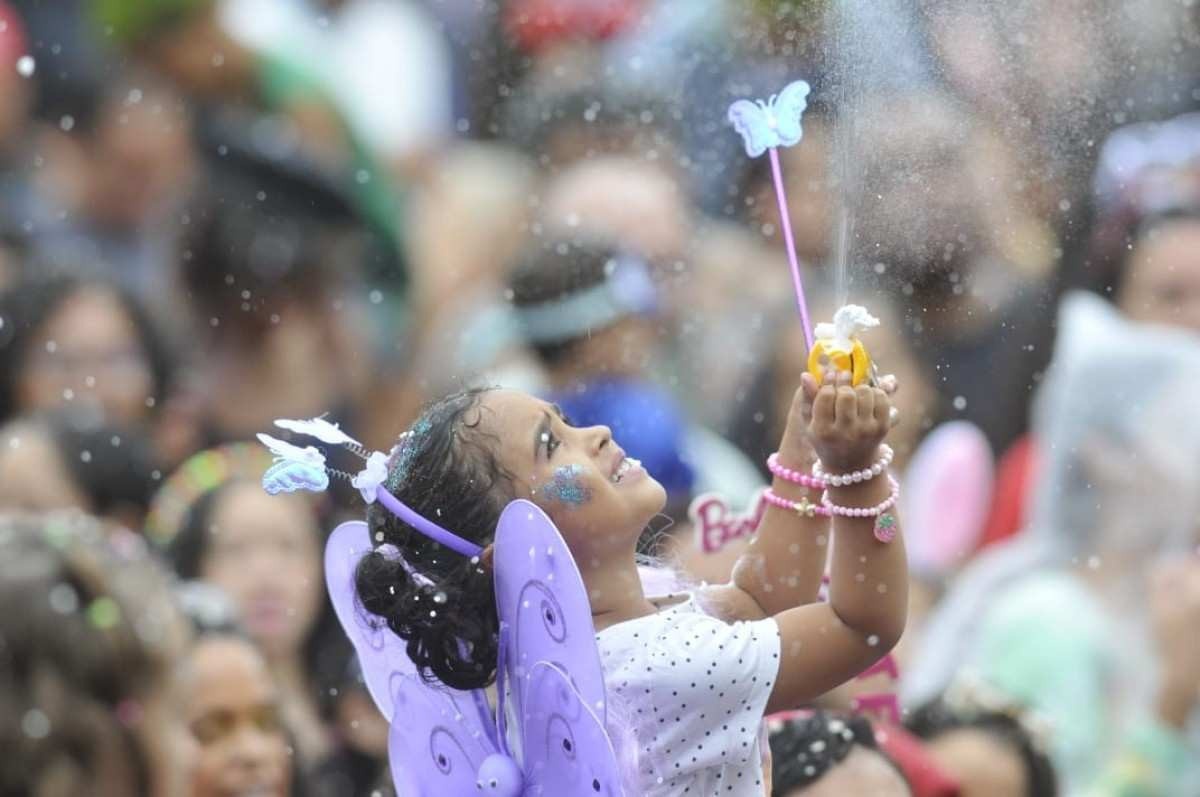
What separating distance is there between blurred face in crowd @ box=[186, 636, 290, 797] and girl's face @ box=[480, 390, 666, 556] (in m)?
1.19

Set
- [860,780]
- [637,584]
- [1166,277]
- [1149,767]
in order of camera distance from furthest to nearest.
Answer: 1. [1166,277]
2. [1149,767]
3. [860,780]
4. [637,584]

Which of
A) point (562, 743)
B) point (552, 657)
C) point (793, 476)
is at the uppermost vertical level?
point (793, 476)

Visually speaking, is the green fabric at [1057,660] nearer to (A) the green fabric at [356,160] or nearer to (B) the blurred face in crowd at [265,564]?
(B) the blurred face in crowd at [265,564]

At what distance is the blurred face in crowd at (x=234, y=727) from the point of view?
3840 millimetres

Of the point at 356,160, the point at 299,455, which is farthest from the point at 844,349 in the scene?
the point at 356,160

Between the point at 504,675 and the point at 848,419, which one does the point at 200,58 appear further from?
the point at 848,419

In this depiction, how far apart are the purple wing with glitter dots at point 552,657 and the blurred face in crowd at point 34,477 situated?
83.1 inches

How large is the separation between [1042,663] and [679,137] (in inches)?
62.3

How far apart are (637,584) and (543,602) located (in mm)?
251

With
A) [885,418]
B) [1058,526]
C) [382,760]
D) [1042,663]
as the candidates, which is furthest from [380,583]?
[1058,526]

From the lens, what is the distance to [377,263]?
532cm

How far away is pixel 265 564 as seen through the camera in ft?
14.7

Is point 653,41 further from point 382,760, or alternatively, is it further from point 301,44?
point 382,760

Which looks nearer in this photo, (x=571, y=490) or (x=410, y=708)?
(x=571, y=490)
